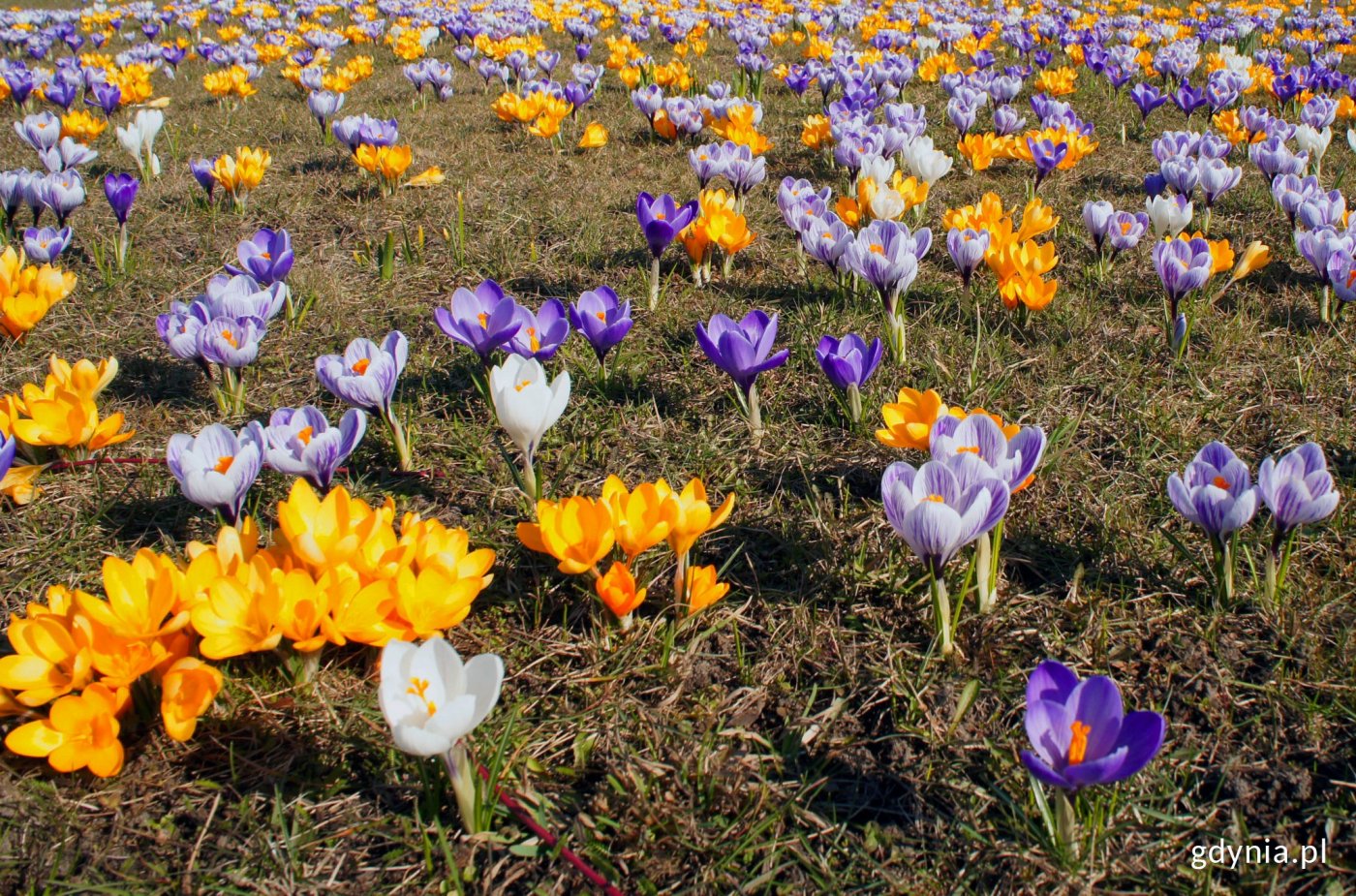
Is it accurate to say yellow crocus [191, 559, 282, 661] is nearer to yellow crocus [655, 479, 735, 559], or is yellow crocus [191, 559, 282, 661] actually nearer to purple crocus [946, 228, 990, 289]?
yellow crocus [655, 479, 735, 559]

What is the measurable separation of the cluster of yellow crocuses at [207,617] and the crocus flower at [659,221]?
4.88 ft

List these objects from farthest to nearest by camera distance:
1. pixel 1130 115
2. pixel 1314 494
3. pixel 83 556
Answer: pixel 1130 115
pixel 83 556
pixel 1314 494

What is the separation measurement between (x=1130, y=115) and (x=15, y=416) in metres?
6.18

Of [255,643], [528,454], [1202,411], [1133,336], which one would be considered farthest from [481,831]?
[1133,336]

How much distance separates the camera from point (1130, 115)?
578 centimetres

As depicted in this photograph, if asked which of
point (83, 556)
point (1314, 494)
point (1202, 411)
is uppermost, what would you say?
point (1314, 494)

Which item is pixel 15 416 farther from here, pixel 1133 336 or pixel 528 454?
pixel 1133 336

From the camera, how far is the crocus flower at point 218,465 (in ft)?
5.49

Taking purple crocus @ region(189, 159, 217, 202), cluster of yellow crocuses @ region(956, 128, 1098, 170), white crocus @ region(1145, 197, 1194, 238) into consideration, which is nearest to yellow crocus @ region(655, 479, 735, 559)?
white crocus @ region(1145, 197, 1194, 238)

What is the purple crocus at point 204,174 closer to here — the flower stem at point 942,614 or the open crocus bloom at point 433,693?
the open crocus bloom at point 433,693

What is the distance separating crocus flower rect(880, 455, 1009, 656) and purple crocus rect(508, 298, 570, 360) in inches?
40.9

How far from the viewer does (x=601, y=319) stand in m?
2.37

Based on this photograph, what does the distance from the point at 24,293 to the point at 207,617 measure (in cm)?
Answer: 194

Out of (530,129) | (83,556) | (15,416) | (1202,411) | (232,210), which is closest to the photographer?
(83,556)
